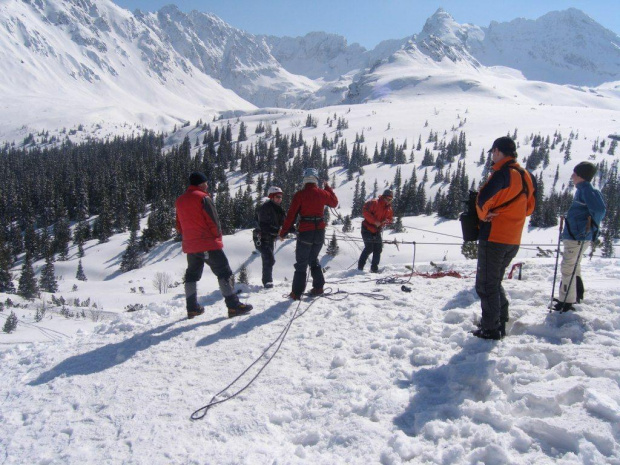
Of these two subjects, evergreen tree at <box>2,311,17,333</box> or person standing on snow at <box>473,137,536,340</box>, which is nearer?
person standing on snow at <box>473,137,536,340</box>

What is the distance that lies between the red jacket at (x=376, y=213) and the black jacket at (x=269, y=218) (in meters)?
3.14

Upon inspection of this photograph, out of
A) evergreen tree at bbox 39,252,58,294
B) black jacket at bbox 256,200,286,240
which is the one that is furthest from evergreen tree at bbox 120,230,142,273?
black jacket at bbox 256,200,286,240

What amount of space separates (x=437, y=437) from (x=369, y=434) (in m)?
0.60

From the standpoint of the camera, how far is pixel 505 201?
4648 millimetres

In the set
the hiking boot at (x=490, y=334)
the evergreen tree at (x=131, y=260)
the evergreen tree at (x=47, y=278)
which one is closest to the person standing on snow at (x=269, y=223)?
the hiking boot at (x=490, y=334)

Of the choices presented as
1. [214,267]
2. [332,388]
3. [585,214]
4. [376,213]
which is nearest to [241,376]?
[332,388]

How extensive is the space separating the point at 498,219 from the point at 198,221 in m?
4.65

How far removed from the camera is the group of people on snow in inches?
185

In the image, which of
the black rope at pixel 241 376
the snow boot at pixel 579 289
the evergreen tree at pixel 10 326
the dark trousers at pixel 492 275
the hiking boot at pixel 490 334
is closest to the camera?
the black rope at pixel 241 376

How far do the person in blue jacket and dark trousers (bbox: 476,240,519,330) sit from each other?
1.52 meters

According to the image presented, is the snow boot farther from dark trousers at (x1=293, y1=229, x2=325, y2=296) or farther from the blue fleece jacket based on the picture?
dark trousers at (x1=293, y1=229, x2=325, y2=296)

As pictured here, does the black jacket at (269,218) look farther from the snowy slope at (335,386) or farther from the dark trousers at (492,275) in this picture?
the dark trousers at (492,275)

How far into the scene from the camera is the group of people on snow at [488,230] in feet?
15.4

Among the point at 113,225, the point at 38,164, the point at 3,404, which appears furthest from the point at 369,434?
the point at 38,164
